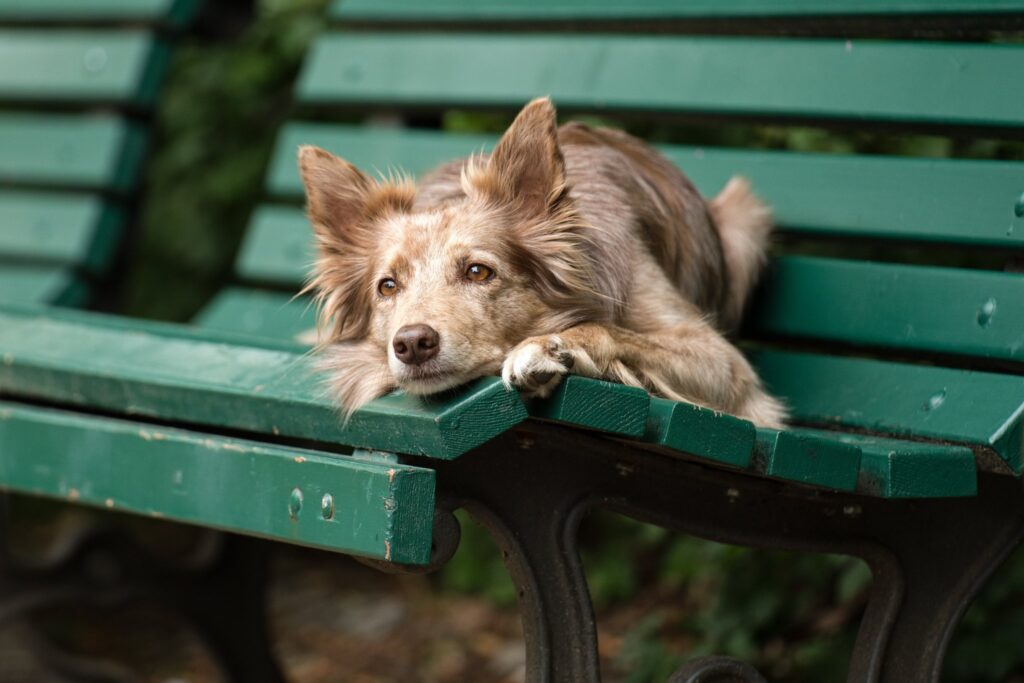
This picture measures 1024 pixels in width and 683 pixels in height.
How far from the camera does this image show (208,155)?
619 cm

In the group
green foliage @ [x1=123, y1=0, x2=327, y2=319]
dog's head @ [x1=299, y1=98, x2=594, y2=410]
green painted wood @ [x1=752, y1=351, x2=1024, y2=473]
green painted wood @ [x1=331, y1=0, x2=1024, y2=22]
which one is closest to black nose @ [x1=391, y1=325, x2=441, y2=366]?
dog's head @ [x1=299, y1=98, x2=594, y2=410]

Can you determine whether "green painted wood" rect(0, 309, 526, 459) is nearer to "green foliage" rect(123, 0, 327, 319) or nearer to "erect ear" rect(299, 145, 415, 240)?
"erect ear" rect(299, 145, 415, 240)

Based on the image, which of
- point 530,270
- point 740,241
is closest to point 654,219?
point 740,241

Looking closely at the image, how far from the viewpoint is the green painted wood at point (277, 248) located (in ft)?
14.3

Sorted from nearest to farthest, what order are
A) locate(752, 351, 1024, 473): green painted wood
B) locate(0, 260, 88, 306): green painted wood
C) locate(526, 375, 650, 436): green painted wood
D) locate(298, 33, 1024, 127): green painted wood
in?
locate(526, 375, 650, 436): green painted wood
locate(752, 351, 1024, 473): green painted wood
locate(298, 33, 1024, 127): green painted wood
locate(0, 260, 88, 306): green painted wood

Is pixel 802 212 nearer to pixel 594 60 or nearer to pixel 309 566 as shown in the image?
pixel 594 60

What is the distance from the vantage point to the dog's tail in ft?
11.4

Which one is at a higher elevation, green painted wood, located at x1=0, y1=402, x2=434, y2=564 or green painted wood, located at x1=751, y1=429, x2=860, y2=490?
green painted wood, located at x1=751, y1=429, x2=860, y2=490

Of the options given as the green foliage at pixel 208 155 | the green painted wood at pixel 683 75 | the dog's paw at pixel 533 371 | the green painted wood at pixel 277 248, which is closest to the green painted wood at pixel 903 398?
the green painted wood at pixel 683 75

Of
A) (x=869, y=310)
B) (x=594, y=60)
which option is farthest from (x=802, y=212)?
(x=594, y=60)

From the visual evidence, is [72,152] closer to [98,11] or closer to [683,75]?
[98,11]

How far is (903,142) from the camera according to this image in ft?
14.3

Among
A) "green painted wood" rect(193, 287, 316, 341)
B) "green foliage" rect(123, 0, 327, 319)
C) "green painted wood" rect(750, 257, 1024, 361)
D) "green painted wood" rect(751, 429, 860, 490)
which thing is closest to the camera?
"green painted wood" rect(751, 429, 860, 490)

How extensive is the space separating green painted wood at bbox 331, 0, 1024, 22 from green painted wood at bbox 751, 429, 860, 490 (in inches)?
53.1
